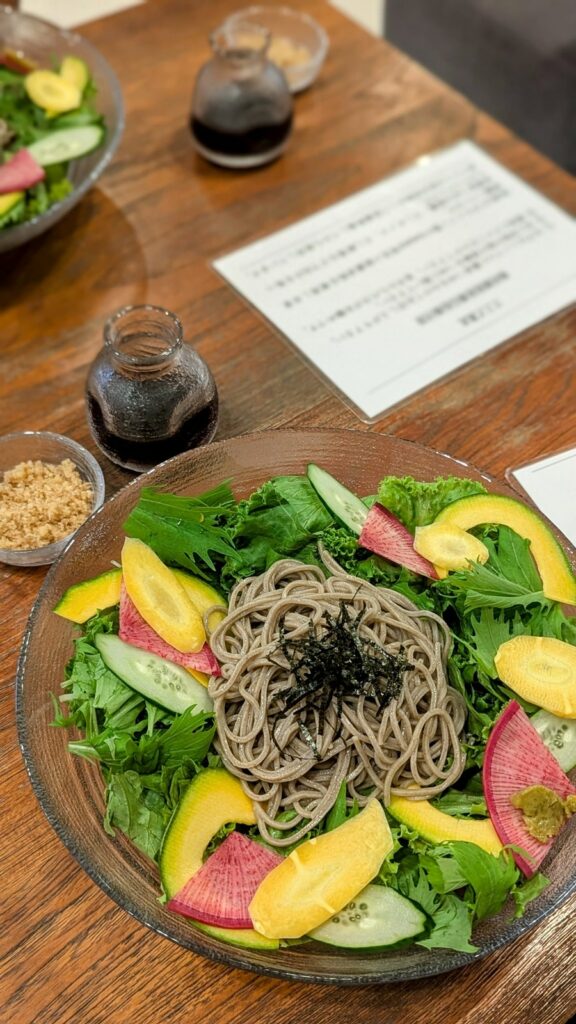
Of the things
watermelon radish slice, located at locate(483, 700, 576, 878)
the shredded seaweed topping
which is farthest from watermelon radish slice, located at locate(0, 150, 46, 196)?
watermelon radish slice, located at locate(483, 700, 576, 878)

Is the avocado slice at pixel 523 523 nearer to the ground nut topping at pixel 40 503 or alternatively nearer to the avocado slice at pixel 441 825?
the avocado slice at pixel 441 825

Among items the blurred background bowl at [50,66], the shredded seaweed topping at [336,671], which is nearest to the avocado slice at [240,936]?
the shredded seaweed topping at [336,671]

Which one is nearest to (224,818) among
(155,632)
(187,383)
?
(155,632)

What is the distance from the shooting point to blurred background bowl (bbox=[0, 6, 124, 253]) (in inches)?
71.6

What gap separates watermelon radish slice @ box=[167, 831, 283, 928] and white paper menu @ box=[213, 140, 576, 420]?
2.73ft

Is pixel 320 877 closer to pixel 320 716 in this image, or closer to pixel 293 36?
pixel 320 716

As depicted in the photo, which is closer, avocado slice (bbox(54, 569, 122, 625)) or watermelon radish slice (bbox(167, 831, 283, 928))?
watermelon radish slice (bbox(167, 831, 283, 928))

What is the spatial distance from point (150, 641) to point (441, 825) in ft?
1.42

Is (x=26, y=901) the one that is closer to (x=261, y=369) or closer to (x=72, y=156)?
(x=261, y=369)

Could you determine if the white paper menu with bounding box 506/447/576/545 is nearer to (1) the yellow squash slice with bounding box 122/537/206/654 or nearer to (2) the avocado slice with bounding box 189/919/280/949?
(1) the yellow squash slice with bounding box 122/537/206/654

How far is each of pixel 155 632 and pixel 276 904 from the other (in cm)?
39

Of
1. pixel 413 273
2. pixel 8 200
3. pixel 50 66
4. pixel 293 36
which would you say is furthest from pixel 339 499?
pixel 293 36

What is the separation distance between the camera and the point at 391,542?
4.51 ft

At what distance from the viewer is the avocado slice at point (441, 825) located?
113cm
